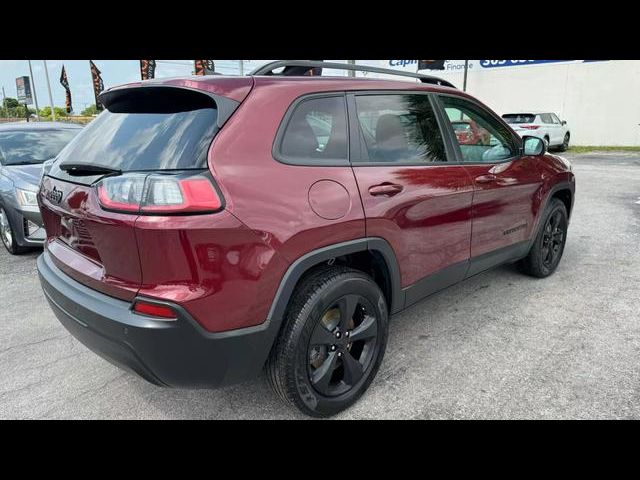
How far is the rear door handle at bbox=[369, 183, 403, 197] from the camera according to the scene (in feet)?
7.95

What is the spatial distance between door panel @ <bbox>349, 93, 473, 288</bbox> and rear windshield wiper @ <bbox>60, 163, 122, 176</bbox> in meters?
1.18

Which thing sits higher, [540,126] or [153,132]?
[153,132]

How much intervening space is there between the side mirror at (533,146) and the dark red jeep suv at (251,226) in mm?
1278

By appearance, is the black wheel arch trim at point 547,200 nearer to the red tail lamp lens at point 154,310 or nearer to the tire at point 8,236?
the red tail lamp lens at point 154,310

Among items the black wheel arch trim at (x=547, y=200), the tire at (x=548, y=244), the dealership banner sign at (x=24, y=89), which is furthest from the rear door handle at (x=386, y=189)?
the dealership banner sign at (x=24, y=89)

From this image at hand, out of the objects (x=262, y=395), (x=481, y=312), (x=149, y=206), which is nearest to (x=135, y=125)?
(x=149, y=206)

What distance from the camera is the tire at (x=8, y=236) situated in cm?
527

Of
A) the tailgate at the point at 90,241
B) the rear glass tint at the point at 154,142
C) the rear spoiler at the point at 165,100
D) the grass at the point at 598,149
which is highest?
the rear spoiler at the point at 165,100

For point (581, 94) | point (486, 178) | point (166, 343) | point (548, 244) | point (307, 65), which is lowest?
point (548, 244)

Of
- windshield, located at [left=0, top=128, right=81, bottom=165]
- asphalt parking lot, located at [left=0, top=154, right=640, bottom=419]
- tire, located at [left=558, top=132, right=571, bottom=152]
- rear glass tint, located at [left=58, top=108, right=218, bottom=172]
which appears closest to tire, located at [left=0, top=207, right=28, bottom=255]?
windshield, located at [left=0, top=128, right=81, bottom=165]

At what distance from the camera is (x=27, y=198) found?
4.99 meters

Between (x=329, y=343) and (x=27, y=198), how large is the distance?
4.34 metres

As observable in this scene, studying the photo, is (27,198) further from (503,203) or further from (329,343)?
(503,203)

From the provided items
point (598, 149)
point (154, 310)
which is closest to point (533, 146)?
point (154, 310)
